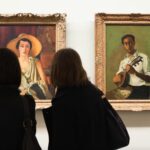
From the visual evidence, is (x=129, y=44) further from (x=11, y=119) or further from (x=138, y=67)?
(x=11, y=119)

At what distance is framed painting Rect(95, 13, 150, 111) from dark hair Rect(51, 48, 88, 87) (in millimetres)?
1269

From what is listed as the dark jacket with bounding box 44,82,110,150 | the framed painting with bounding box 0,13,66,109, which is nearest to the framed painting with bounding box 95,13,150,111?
the framed painting with bounding box 0,13,66,109

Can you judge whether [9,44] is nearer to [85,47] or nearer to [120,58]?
[85,47]

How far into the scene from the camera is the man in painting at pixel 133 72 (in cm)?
346

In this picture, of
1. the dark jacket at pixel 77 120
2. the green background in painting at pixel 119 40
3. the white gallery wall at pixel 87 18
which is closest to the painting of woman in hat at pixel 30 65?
the white gallery wall at pixel 87 18

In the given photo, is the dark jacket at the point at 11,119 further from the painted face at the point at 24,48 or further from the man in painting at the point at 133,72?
the man in painting at the point at 133,72

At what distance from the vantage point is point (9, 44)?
345 centimetres

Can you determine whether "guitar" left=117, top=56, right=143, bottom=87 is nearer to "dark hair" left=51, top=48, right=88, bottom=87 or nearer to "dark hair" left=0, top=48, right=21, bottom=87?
"dark hair" left=51, top=48, right=88, bottom=87

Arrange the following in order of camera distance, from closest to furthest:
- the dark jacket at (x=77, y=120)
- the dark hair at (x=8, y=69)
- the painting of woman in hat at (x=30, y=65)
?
the dark hair at (x=8, y=69) → the dark jacket at (x=77, y=120) → the painting of woman in hat at (x=30, y=65)

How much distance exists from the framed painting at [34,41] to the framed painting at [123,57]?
0.40m

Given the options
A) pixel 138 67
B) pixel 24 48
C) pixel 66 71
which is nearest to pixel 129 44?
pixel 138 67

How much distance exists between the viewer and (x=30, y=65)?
3449 millimetres

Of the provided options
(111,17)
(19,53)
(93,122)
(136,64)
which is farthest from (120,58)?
(93,122)

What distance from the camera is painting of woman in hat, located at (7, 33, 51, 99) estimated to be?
3.42 meters
